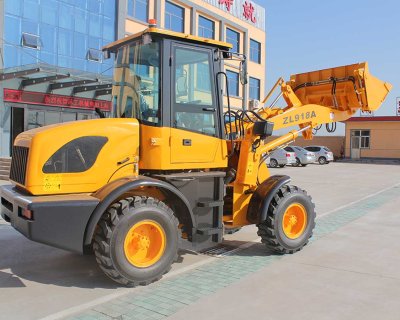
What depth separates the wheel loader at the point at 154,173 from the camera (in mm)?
4914

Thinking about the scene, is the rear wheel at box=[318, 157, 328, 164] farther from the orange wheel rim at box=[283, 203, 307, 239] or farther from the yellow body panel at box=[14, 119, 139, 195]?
the yellow body panel at box=[14, 119, 139, 195]

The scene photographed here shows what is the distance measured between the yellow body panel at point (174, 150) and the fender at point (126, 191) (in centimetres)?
26

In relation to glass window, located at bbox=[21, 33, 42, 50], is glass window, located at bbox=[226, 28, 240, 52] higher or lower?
higher

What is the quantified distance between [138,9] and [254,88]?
16280mm

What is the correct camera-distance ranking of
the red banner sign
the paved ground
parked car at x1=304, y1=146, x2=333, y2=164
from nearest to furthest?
1. the paved ground
2. the red banner sign
3. parked car at x1=304, y1=146, x2=333, y2=164

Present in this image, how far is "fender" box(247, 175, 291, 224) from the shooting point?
6320 millimetres

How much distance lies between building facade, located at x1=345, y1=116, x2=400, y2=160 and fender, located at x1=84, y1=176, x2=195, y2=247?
4070 cm

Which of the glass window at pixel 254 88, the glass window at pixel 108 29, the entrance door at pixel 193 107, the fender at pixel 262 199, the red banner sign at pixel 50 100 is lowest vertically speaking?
the fender at pixel 262 199

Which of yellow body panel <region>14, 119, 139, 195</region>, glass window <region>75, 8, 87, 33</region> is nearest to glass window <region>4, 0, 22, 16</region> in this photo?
glass window <region>75, 8, 87, 33</region>

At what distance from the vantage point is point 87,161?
5141 millimetres

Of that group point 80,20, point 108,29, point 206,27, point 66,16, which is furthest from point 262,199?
point 206,27

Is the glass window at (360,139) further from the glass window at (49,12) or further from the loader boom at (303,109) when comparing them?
the loader boom at (303,109)

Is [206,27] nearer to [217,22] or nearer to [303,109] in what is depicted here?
[217,22]

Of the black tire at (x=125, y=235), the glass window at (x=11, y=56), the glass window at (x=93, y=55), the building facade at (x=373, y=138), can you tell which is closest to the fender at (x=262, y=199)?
the black tire at (x=125, y=235)
